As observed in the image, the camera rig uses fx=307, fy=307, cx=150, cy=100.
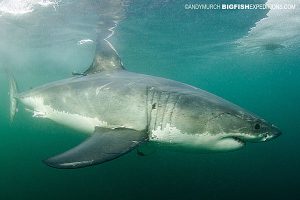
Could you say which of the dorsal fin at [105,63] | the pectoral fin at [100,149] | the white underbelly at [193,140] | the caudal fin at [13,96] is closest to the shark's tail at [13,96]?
the caudal fin at [13,96]

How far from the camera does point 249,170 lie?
52.0 feet

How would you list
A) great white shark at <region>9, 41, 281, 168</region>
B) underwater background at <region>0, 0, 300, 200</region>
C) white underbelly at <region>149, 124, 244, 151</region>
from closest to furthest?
1. great white shark at <region>9, 41, 281, 168</region>
2. white underbelly at <region>149, 124, 244, 151</region>
3. underwater background at <region>0, 0, 300, 200</region>

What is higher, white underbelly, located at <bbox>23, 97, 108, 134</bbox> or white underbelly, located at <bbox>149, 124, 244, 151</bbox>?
white underbelly, located at <bbox>23, 97, 108, 134</bbox>

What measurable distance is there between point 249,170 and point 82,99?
1275 cm

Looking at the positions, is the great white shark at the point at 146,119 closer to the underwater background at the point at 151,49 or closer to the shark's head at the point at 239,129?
the shark's head at the point at 239,129

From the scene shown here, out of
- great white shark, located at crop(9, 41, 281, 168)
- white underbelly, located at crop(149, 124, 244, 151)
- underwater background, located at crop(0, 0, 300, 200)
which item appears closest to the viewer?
great white shark, located at crop(9, 41, 281, 168)

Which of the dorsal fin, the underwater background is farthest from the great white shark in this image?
the underwater background

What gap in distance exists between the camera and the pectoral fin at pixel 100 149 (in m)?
3.24

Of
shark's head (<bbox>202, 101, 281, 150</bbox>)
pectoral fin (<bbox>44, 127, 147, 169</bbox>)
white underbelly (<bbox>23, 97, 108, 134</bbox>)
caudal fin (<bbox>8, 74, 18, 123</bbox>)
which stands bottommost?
pectoral fin (<bbox>44, 127, 147, 169</bbox>)

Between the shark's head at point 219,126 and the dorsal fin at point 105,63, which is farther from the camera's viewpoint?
the dorsal fin at point 105,63

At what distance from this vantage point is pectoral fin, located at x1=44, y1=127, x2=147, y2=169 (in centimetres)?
324

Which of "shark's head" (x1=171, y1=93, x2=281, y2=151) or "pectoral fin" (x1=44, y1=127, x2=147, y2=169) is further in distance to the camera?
"shark's head" (x1=171, y1=93, x2=281, y2=151)

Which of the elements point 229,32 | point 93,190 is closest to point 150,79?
point 93,190

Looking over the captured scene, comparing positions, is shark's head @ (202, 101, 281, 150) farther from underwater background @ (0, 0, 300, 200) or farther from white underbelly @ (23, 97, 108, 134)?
underwater background @ (0, 0, 300, 200)
